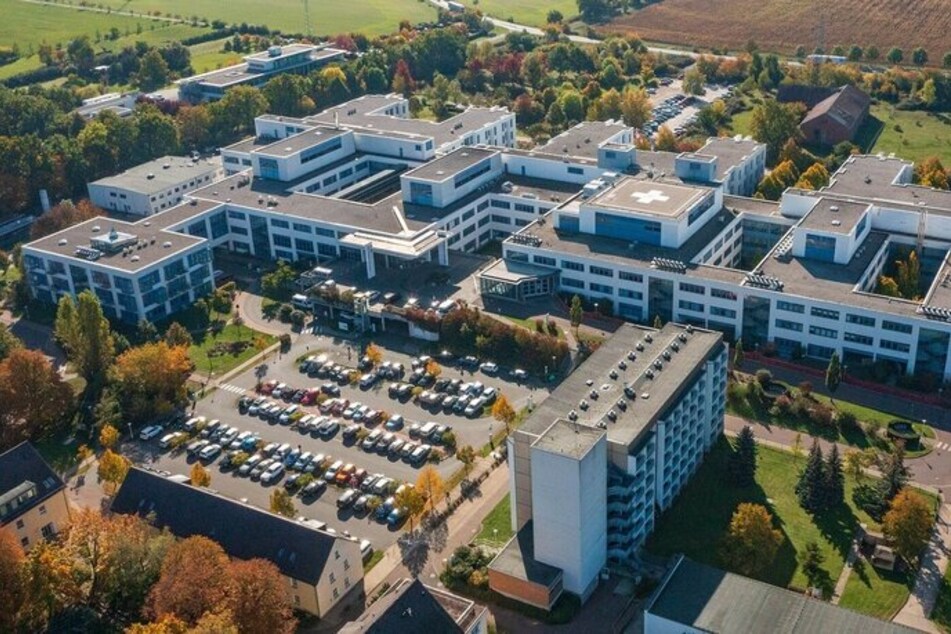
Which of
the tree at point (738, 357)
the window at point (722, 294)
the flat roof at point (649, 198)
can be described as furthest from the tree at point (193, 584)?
the flat roof at point (649, 198)

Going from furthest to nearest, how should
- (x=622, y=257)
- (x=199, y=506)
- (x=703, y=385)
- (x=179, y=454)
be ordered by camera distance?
1. (x=622, y=257)
2. (x=179, y=454)
3. (x=703, y=385)
4. (x=199, y=506)

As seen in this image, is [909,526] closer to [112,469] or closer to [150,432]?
[112,469]

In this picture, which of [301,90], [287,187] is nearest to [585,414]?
[287,187]

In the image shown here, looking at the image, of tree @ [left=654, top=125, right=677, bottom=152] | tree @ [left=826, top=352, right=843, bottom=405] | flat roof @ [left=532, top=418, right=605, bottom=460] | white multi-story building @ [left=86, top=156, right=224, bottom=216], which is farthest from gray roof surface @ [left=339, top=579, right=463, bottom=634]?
tree @ [left=654, top=125, right=677, bottom=152]

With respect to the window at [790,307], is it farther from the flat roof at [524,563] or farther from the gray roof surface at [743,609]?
the flat roof at [524,563]

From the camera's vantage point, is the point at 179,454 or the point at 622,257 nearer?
the point at 179,454

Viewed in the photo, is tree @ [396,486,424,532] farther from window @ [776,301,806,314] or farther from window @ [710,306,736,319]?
window @ [776,301,806,314]

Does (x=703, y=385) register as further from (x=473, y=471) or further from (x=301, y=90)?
(x=301, y=90)
